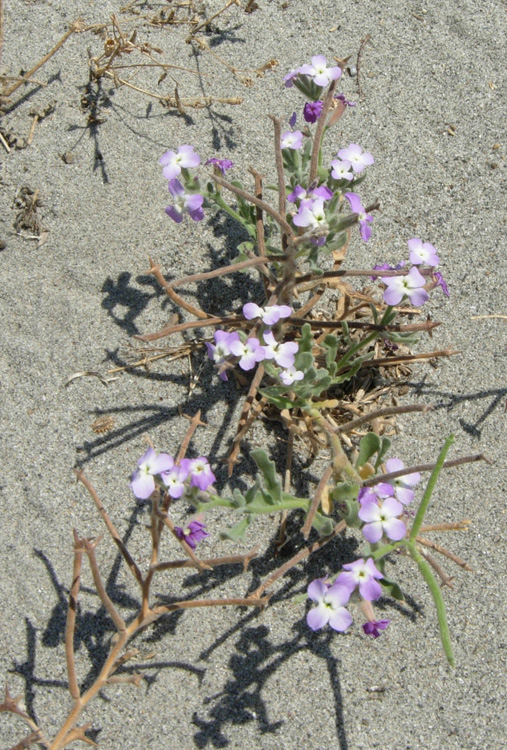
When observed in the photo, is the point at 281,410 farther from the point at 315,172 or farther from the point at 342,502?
the point at 315,172

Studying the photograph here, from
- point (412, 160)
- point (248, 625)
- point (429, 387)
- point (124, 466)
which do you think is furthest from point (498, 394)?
point (124, 466)

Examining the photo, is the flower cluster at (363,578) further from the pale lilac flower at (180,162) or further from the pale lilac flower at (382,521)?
the pale lilac flower at (180,162)

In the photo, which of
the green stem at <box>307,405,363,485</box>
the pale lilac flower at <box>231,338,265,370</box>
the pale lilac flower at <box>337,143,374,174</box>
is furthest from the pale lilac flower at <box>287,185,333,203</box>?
the green stem at <box>307,405,363,485</box>

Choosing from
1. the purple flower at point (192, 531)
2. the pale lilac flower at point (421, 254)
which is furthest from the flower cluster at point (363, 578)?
the pale lilac flower at point (421, 254)

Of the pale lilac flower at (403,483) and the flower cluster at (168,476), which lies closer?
the flower cluster at (168,476)

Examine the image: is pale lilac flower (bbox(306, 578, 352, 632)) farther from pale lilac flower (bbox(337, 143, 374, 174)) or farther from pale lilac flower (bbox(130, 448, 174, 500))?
pale lilac flower (bbox(337, 143, 374, 174))

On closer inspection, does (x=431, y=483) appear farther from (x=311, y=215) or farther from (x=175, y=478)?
(x=311, y=215)
